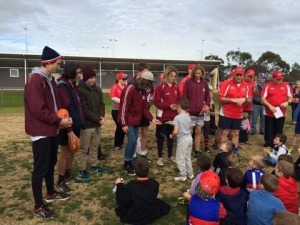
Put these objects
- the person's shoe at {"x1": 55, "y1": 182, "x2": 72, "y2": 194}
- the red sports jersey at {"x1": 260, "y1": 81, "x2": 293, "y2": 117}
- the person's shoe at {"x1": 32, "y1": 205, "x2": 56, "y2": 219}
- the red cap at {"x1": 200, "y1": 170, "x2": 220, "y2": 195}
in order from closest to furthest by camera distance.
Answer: the red cap at {"x1": 200, "y1": 170, "x2": 220, "y2": 195}
the person's shoe at {"x1": 32, "y1": 205, "x2": 56, "y2": 219}
the person's shoe at {"x1": 55, "y1": 182, "x2": 72, "y2": 194}
the red sports jersey at {"x1": 260, "y1": 81, "x2": 293, "y2": 117}

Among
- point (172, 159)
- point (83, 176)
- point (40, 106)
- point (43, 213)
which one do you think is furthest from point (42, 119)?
point (172, 159)

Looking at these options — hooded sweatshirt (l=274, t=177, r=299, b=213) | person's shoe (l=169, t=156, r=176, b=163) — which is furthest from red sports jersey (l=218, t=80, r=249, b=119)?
hooded sweatshirt (l=274, t=177, r=299, b=213)

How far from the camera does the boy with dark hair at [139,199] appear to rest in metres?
3.97

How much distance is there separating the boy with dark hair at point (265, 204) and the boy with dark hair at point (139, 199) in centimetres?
121

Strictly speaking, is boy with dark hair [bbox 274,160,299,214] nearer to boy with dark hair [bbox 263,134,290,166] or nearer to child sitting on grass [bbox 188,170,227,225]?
child sitting on grass [bbox 188,170,227,225]

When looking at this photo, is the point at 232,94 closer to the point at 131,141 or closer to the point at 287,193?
the point at 131,141

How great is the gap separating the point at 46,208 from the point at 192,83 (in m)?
4.05

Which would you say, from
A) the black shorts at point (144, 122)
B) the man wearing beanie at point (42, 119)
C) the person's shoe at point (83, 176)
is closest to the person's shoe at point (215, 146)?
the black shorts at point (144, 122)

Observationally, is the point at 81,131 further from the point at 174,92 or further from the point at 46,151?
the point at 174,92

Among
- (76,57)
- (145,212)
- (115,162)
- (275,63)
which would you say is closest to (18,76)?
(76,57)

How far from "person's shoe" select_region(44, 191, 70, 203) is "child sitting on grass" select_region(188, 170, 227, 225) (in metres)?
2.24

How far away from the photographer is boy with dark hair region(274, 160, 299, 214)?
161 inches

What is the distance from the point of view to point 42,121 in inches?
159

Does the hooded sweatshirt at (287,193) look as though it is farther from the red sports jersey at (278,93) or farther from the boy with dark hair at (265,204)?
the red sports jersey at (278,93)
